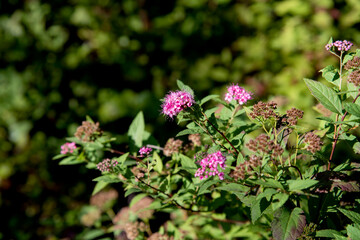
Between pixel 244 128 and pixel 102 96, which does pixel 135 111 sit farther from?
pixel 244 128

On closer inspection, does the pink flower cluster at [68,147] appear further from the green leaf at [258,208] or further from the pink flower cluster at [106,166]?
the green leaf at [258,208]

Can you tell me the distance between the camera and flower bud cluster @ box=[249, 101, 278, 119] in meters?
0.99

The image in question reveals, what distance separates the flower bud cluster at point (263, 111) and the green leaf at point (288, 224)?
283mm

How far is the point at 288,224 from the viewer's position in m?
0.93

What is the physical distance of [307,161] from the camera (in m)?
1.29

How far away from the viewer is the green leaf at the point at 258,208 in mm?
882

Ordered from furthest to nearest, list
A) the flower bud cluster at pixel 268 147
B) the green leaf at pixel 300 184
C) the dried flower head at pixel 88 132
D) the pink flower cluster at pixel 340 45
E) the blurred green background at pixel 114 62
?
the blurred green background at pixel 114 62 < the dried flower head at pixel 88 132 < the pink flower cluster at pixel 340 45 < the flower bud cluster at pixel 268 147 < the green leaf at pixel 300 184

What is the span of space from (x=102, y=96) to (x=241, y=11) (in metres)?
1.64

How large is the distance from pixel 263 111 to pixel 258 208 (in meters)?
0.29

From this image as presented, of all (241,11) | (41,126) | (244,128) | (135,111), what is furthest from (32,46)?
(244,128)

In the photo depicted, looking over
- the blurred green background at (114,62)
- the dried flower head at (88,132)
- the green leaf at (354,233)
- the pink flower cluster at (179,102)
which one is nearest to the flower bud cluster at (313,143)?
the green leaf at (354,233)

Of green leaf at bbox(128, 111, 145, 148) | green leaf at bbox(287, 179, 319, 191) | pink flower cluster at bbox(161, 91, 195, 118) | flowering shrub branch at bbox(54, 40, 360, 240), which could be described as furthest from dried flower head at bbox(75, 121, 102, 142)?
green leaf at bbox(287, 179, 319, 191)

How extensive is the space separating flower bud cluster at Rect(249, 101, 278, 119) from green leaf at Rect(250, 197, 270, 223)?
0.25 meters

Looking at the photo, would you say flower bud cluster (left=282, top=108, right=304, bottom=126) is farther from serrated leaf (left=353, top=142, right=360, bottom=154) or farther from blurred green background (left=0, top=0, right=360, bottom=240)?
blurred green background (left=0, top=0, right=360, bottom=240)
